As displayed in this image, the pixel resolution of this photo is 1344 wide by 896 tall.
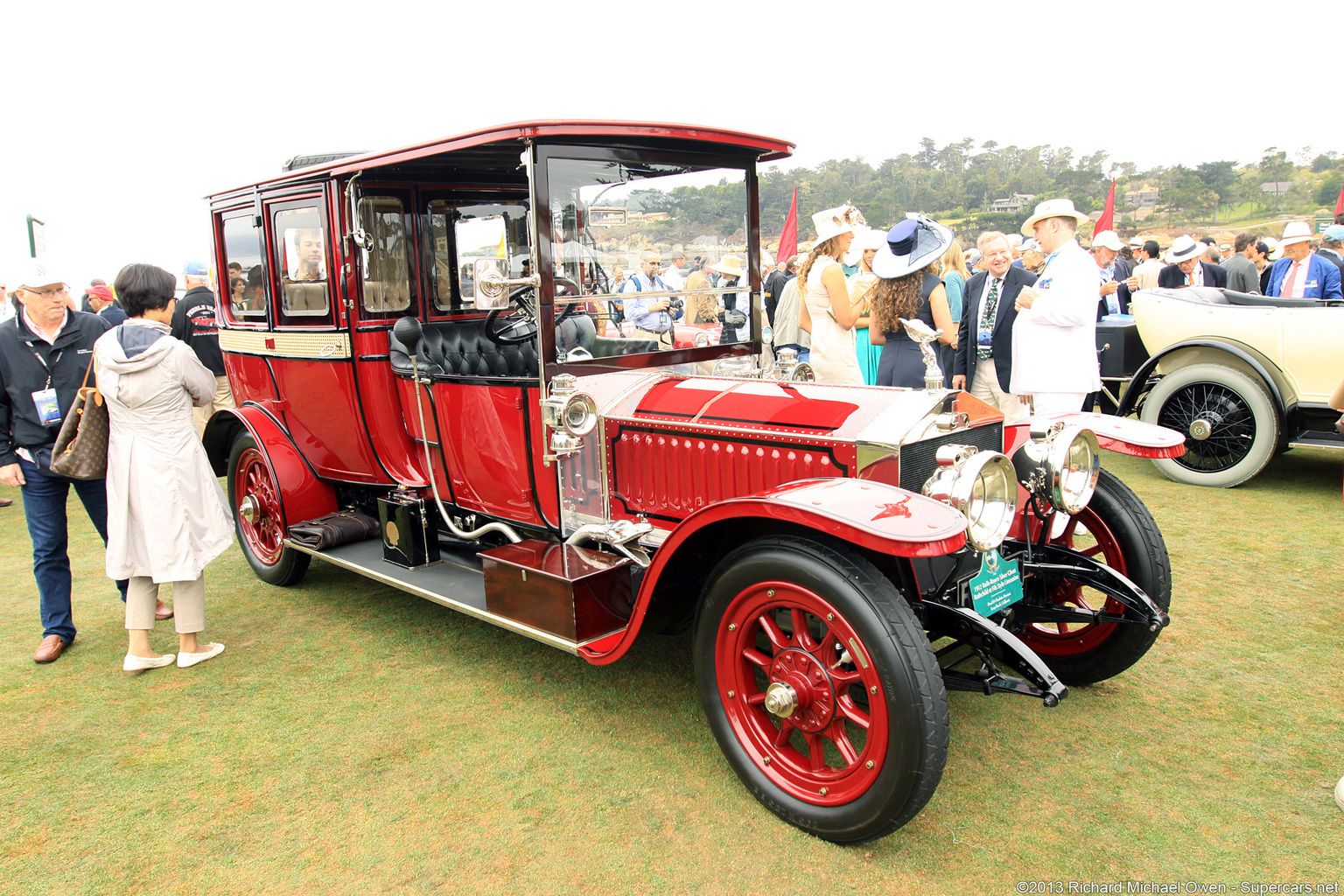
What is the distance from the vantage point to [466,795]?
2.72m

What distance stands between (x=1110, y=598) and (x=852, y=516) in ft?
4.77

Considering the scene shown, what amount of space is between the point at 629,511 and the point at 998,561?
138 cm

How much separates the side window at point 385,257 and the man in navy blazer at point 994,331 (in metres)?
3.36

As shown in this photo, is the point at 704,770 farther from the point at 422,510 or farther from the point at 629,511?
the point at 422,510

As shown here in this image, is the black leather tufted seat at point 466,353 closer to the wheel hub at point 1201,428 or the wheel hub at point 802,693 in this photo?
the wheel hub at point 802,693

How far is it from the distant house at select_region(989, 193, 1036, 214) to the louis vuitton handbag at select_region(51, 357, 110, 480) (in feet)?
117

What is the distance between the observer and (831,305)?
484 cm

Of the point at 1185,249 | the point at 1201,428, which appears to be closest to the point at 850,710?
the point at 1201,428

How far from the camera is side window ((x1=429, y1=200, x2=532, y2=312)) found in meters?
4.38

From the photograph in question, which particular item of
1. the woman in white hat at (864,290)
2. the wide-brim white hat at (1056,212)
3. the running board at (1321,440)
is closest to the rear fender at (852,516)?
the wide-brim white hat at (1056,212)

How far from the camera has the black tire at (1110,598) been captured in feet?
9.76

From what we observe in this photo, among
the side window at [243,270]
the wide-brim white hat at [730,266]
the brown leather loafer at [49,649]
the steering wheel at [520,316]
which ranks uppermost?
the side window at [243,270]

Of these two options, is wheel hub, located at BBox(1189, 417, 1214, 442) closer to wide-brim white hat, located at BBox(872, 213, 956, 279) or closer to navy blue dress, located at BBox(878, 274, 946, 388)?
navy blue dress, located at BBox(878, 274, 946, 388)

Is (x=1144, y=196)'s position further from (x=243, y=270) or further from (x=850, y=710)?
(x=850, y=710)
